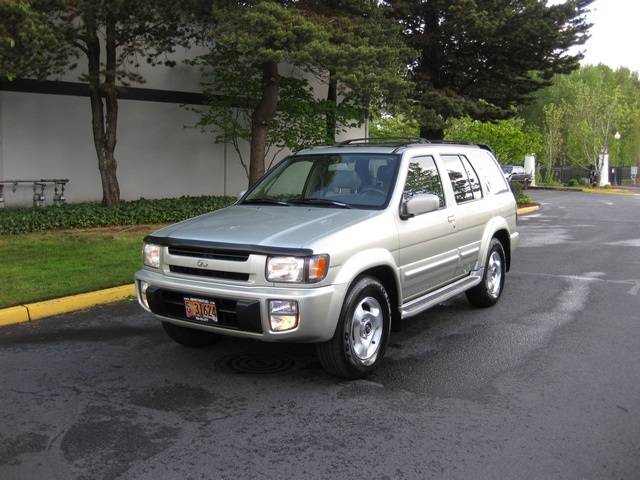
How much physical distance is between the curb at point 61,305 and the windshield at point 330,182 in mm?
2489

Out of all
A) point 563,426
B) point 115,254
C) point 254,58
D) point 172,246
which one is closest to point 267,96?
point 254,58

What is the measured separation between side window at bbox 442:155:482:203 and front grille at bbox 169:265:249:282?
2889 millimetres

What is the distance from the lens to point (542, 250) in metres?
12.6

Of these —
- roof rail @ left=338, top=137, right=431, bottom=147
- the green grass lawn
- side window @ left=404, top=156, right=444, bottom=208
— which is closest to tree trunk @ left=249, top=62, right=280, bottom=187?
the green grass lawn

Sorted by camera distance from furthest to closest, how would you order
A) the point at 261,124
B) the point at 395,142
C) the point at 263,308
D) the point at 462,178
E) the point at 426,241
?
the point at 261,124, the point at 462,178, the point at 395,142, the point at 426,241, the point at 263,308

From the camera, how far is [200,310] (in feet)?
15.9

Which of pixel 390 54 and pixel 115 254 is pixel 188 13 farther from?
pixel 115 254

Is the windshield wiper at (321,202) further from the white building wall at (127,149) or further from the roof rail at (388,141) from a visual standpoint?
the white building wall at (127,149)

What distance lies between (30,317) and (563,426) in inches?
216

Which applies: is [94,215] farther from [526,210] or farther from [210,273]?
[526,210]

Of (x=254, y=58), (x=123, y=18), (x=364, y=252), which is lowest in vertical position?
(x=364, y=252)

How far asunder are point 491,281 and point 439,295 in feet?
5.45

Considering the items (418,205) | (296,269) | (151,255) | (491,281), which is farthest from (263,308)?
(491,281)

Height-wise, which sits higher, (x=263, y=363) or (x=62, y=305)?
(x=62, y=305)
